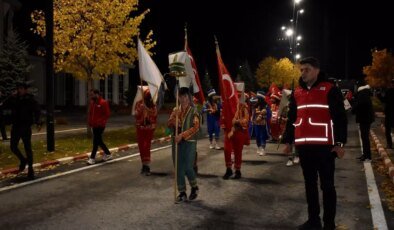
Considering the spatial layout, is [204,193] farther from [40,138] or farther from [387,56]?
[387,56]

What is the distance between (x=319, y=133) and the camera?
227 inches

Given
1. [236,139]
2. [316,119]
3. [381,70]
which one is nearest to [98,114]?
[236,139]

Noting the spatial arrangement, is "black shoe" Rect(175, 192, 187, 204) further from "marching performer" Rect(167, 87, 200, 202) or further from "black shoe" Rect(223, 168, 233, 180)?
"black shoe" Rect(223, 168, 233, 180)

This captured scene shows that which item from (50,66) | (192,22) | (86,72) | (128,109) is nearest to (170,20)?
(192,22)

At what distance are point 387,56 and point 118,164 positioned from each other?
76120 millimetres

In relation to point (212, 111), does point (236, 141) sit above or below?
below

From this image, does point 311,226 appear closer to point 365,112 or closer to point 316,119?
point 316,119

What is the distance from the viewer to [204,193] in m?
8.18

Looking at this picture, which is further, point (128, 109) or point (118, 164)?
point (128, 109)

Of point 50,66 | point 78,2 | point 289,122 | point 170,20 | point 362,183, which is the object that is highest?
point 170,20

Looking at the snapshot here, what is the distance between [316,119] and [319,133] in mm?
180

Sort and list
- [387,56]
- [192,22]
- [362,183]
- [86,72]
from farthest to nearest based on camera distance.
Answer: [387,56]
[192,22]
[86,72]
[362,183]

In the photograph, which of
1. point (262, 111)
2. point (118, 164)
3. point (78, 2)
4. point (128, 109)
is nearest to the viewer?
point (118, 164)

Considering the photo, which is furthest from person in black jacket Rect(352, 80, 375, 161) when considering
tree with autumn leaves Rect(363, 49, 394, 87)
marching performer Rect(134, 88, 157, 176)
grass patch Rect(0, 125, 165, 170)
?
tree with autumn leaves Rect(363, 49, 394, 87)
